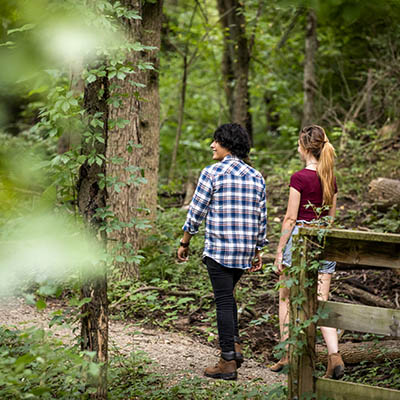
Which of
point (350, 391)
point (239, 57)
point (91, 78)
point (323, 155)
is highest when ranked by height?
point (239, 57)

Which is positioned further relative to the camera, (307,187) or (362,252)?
(307,187)

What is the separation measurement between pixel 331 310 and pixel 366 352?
6.17 feet

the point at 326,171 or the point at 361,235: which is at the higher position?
the point at 326,171

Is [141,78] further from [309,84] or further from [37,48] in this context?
[309,84]

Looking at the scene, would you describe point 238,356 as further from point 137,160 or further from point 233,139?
point 137,160

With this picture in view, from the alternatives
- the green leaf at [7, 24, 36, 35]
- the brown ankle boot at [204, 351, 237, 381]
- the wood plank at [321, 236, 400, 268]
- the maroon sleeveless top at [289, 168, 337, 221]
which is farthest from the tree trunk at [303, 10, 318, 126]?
the green leaf at [7, 24, 36, 35]

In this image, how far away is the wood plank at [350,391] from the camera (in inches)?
112

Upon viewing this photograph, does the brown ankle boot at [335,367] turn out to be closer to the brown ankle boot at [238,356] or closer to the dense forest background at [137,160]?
the dense forest background at [137,160]

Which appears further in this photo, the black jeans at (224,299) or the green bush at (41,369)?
the black jeans at (224,299)

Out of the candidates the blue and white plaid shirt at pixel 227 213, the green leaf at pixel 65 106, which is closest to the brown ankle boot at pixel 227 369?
the blue and white plaid shirt at pixel 227 213

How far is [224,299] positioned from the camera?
4078 mm

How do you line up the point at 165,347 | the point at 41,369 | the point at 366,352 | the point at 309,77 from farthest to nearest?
the point at 309,77
the point at 165,347
the point at 366,352
the point at 41,369

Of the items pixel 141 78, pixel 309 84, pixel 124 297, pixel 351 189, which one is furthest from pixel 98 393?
pixel 309 84

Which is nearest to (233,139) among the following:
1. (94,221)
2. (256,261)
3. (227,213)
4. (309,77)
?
(227,213)
